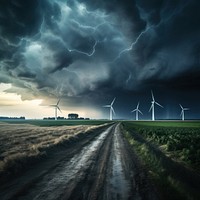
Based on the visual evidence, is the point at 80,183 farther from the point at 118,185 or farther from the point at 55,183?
the point at 118,185

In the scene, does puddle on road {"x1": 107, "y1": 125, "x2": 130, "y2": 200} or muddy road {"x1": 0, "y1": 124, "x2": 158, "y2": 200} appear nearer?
muddy road {"x1": 0, "y1": 124, "x2": 158, "y2": 200}

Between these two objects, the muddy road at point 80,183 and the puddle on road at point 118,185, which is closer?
the muddy road at point 80,183

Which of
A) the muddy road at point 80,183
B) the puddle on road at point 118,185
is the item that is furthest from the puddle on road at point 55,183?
the puddle on road at point 118,185

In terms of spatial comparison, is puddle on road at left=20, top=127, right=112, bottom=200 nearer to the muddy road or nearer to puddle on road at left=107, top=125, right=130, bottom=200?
the muddy road

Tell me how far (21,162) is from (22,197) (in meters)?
7.66

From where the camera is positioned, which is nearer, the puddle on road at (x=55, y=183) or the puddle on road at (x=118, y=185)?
the puddle on road at (x=55, y=183)

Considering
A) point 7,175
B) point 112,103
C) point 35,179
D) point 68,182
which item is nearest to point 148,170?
point 68,182

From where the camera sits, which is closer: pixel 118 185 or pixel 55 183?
pixel 118 185

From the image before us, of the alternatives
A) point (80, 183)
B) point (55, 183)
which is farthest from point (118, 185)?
point (55, 183)

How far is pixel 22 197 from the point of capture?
386 inches

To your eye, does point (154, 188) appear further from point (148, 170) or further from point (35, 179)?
point (35, 179)

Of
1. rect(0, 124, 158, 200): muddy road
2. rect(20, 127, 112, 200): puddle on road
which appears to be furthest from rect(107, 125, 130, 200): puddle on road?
rect(20, 127, 112, 200): puddle on road

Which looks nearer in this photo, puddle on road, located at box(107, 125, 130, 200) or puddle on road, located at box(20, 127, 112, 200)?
puddle on road, located at box(20, 127, 112, 200)

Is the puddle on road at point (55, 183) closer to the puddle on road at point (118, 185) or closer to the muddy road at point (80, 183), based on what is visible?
the muddy road at point (80, 183)
